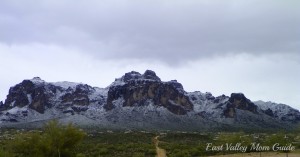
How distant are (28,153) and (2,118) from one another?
539 feet

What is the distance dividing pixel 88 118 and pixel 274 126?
78.1 metres

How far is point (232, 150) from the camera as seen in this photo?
51.7 metres

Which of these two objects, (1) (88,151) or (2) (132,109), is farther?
(2) (132,109)

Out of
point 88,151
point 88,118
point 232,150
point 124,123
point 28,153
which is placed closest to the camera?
point 28,153

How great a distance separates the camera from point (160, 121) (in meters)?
178

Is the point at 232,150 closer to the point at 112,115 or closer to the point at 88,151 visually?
the point at 88,151

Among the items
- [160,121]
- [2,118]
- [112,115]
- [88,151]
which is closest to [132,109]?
[112,115]

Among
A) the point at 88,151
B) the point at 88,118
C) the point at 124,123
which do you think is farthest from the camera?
the point at 88,118

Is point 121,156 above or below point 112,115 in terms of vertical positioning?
below

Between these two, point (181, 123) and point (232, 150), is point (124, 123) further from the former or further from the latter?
point (232, 150)

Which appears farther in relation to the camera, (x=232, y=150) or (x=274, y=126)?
(x=274, y=126)

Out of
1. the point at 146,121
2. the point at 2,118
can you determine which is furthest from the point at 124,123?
the point at 2,118

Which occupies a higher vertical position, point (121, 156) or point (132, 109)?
point (132, 109)

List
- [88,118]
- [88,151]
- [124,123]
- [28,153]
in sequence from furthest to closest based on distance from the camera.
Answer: [88,118] → [124,123] → [88,151] → [28,153]
